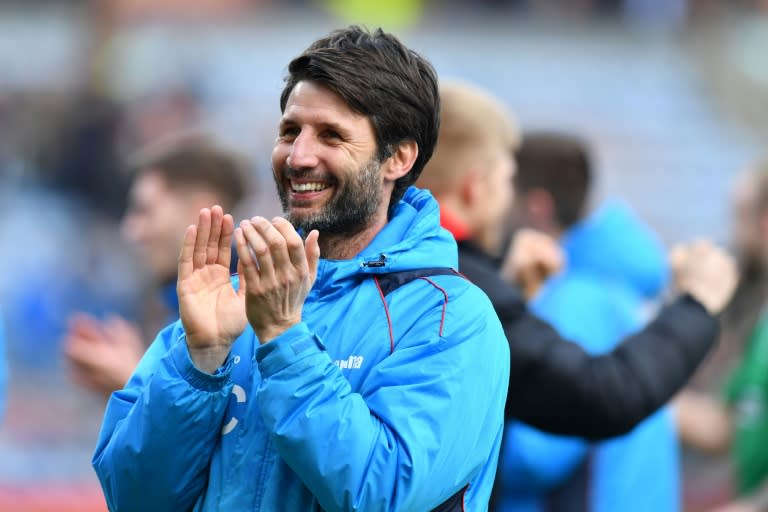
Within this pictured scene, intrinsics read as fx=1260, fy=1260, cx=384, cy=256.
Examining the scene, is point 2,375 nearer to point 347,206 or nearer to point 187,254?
point 187,254

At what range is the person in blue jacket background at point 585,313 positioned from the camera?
4.27m

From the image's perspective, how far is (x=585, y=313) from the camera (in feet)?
14.9

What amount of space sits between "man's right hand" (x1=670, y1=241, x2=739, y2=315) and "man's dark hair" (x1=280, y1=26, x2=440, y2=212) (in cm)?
125

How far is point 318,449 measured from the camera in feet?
7.41

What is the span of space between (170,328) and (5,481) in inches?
278

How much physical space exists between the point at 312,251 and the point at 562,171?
9.20 feet

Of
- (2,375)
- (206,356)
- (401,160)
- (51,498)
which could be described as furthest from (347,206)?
(51,498)

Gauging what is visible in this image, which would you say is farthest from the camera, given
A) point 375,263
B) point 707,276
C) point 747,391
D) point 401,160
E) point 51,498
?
point 51,498

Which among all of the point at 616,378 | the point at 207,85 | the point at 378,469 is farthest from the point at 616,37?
the point at 378,469

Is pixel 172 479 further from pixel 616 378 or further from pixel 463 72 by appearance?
pixel 463 72

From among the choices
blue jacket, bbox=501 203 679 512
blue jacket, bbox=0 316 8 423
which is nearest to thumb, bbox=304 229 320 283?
blue jacket, bbox=0 316 8 423

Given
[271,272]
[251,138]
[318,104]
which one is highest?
[318,104]

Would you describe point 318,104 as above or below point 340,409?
above

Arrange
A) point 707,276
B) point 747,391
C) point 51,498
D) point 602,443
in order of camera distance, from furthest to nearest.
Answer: point 51,498
point 747,391
point 602,443
point 707,276
